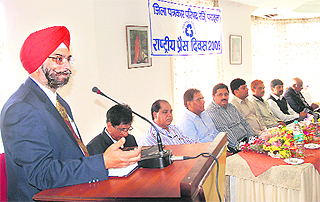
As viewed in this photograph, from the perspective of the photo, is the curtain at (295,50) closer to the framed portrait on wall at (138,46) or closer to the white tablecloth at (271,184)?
the framed portrait on wall at (138,46)

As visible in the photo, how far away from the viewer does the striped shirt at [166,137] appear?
3189 mm

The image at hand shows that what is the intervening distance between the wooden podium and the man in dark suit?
2.5 inches

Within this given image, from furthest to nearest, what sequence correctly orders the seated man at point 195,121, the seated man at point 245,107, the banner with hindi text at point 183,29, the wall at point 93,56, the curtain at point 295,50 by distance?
the curtain at point 295,50 < the seated man at point 245,107 < the banner with hindi text at point 183,29 < the seated man at point 195,121 < the wall at point 93,56

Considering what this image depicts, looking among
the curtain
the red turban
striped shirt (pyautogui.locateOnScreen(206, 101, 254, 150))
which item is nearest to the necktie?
the red turban

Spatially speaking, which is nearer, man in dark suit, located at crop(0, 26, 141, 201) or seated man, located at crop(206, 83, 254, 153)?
man in dark suit, located at crop(0, 26, 141, 201)

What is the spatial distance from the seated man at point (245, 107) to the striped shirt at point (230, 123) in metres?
0.43

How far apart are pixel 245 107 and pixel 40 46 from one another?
4.20m

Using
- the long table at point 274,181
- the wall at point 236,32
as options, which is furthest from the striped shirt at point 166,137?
the wall at point 236,32

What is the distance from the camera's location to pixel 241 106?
5.12 m

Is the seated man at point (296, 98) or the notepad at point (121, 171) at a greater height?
the notepad at point (121, 171)

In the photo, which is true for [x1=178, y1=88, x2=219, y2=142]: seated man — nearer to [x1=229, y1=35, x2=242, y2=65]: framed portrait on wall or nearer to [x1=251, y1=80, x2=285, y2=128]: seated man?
[x1=251, y1=80, x2=285, y2=128]: seated man

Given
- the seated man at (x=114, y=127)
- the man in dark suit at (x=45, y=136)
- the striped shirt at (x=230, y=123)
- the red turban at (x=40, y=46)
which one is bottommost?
the striped shirt at (x=230, y=123)

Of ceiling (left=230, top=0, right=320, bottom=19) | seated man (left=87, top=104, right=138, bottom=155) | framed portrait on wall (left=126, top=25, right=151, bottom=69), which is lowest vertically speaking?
seated man (left=87, top=104, right=138, bottom=155)

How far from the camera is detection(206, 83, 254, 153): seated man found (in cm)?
437
